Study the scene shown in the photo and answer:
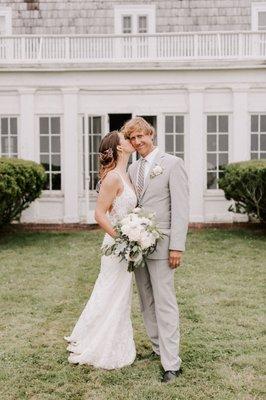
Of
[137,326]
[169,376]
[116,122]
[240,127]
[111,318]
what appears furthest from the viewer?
[116,122]

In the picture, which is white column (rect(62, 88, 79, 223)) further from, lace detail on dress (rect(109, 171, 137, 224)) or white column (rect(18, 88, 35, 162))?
lace detail on dress (rect(109, 171, 137, 224))

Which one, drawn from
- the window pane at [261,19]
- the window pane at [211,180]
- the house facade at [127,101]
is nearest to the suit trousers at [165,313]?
the house facade at [127,101]

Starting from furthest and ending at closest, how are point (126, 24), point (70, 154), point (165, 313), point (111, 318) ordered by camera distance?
point (126, 24)
point (70, 154)
point (111, 318)
point (165, 313)

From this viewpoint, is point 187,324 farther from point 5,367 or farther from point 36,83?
point 36,83

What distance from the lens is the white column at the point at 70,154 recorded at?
15555 mm

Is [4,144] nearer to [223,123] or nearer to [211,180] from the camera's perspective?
[211,180]

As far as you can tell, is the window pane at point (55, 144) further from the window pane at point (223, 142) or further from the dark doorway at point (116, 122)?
the window pane at point (223, 142)

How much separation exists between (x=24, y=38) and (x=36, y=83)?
1159 millimetres

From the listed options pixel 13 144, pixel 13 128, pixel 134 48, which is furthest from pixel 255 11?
pixel 13 144

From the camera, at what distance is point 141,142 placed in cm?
544

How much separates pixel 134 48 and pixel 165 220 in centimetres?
1080

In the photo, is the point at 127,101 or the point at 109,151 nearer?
the point at 109,151

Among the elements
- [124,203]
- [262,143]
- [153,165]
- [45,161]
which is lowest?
[124,203]

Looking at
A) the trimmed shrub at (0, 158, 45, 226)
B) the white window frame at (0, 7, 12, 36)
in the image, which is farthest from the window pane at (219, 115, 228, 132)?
the white window frame at (0, 7, 12, 36)
